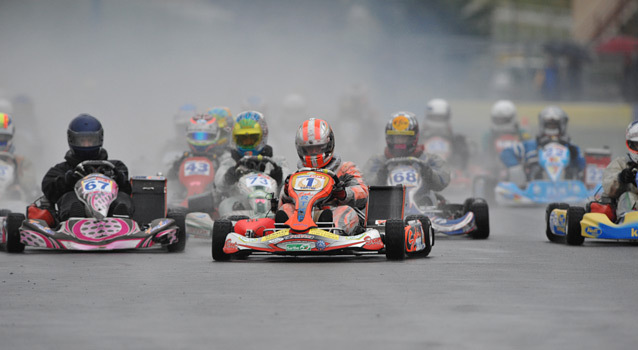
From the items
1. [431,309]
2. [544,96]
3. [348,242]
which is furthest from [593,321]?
[544,96]

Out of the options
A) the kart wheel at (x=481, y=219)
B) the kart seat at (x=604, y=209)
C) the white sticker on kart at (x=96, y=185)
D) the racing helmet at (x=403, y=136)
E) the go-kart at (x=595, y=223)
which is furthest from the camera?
the racing helmet at (x=403, y=136)

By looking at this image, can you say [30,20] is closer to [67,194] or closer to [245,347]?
[67,194]

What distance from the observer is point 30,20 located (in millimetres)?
35531

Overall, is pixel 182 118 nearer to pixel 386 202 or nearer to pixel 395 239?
pixel 386 202

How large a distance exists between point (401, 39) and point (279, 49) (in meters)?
3.89

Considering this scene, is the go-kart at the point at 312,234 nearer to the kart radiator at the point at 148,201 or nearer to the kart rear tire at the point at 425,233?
the kart rear tire at the point at 425,233

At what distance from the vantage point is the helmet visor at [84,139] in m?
11.7

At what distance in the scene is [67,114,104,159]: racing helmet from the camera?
11.7 metres

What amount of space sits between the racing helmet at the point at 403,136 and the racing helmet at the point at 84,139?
13.6 feet

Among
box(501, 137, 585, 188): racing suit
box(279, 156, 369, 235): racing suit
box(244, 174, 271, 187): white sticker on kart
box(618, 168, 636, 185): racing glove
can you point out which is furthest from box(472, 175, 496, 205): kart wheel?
box(279, 156, 369, 235): racing suit

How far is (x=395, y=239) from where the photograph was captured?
9.84 m

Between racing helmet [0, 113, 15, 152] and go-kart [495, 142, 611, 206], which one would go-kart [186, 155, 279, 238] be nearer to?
racing helmet [0, 113, 15, 152]

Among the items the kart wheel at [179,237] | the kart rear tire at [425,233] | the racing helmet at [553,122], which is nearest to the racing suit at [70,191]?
the kart wheel at [179,237]

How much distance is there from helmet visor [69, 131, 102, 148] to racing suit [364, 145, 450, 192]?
379cm
